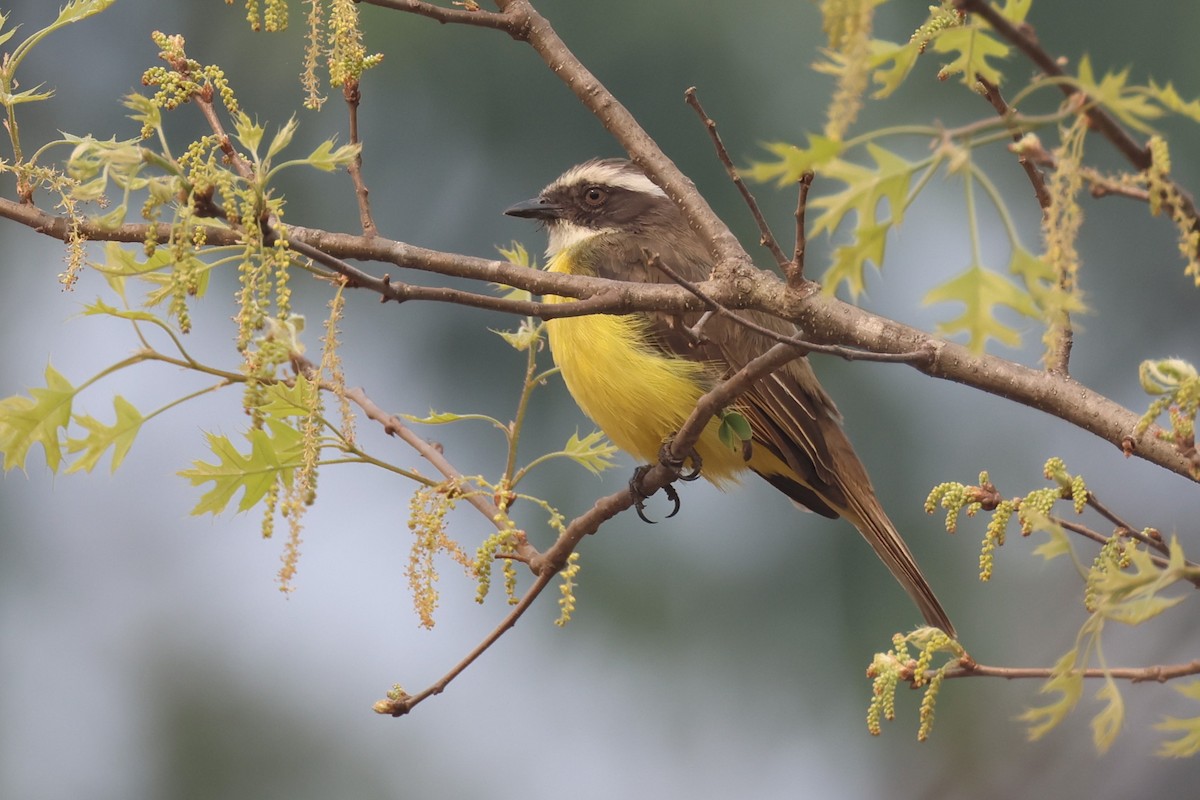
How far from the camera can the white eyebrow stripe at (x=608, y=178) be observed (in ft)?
17.1

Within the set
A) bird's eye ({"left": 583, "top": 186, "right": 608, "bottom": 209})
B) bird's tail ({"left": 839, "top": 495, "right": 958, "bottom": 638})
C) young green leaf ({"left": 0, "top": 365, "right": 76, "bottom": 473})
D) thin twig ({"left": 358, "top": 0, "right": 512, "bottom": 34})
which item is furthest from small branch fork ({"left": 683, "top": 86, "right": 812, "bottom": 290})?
bird's eye ({"left": 583, "top": 186, "right": 608, "bottom": 209})

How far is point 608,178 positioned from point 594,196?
8cm

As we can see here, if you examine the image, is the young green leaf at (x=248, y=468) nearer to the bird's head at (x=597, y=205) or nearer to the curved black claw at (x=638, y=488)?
the curved black claw at (x=638, y=488)

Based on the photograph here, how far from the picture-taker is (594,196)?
205 inches

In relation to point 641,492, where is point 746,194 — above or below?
above

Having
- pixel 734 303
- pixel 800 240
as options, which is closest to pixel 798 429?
pixel 734 303

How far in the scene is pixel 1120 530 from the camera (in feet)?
6.81

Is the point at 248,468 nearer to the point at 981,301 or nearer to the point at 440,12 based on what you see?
the point at 440,12

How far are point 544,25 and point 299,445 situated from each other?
1038 mm

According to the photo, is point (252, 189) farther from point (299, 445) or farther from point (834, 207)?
point (834, 207)

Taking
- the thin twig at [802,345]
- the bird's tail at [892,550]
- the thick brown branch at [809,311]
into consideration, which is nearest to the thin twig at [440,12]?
the thick brown branch at [809,311]

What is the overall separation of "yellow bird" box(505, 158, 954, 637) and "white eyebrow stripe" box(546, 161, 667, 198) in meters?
0.38

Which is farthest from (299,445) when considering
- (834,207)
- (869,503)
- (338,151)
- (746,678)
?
(746,678)

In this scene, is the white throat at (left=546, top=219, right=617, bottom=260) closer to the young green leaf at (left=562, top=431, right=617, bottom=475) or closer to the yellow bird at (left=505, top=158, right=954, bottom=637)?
the yellow bird at (left=505, top=158, right=954, bottom=637)
